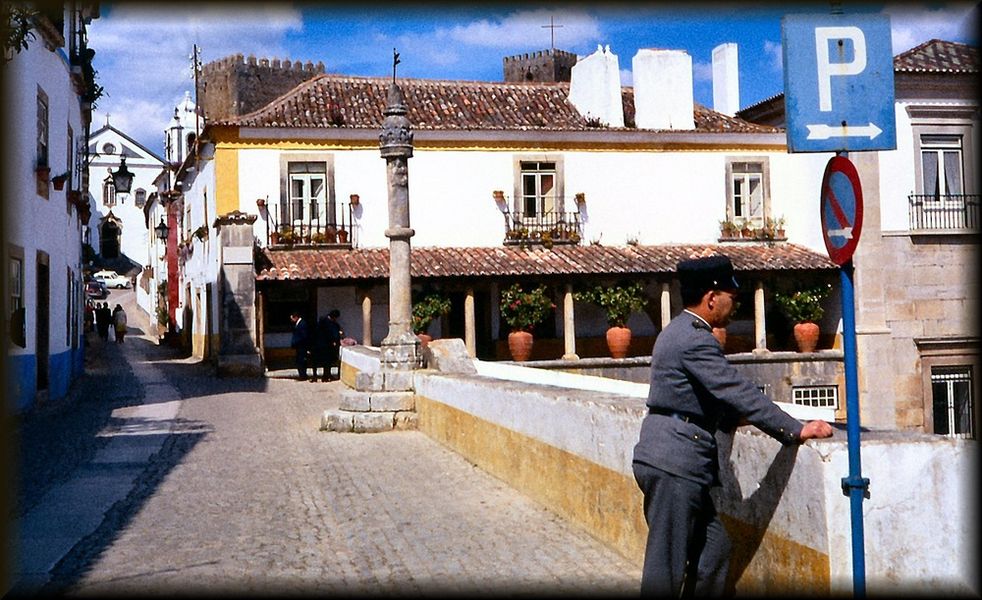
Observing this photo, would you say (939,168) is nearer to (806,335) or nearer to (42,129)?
(806,335)

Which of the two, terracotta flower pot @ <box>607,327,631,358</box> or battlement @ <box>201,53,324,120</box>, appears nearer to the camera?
terracotta flower pot @ <box>607,327,631,358</box>

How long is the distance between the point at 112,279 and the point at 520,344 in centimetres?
4256

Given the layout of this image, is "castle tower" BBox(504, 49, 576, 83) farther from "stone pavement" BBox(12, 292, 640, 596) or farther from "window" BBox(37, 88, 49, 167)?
"stone pavement" BBox(12, 292, 640, 596)

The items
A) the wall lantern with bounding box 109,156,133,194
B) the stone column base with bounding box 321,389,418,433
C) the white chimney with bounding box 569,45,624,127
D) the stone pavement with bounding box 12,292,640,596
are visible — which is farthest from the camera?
the white chimney with bounding box 569,45,624,127

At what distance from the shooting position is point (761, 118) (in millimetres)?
29328

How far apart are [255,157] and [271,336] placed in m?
4.23

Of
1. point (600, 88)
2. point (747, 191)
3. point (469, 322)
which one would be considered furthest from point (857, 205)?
point (747, 191)

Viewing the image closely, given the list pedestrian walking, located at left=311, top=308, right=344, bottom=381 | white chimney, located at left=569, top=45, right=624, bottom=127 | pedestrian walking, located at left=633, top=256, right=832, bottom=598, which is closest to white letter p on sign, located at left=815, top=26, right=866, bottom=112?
pedestrian walking, located at left=633, top=256, right=832, bottom=598

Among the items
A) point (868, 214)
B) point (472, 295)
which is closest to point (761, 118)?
point (868, 214)

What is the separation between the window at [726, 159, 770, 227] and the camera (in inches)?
1088

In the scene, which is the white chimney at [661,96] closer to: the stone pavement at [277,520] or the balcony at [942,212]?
the balcony at [942,212]

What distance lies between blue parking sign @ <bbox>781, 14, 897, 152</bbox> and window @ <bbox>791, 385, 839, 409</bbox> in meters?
22.8

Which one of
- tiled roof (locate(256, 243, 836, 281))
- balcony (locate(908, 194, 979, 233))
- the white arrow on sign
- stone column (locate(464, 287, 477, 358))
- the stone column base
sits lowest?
the stone column base

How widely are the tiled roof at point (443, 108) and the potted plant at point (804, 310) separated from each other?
4.46 meters
